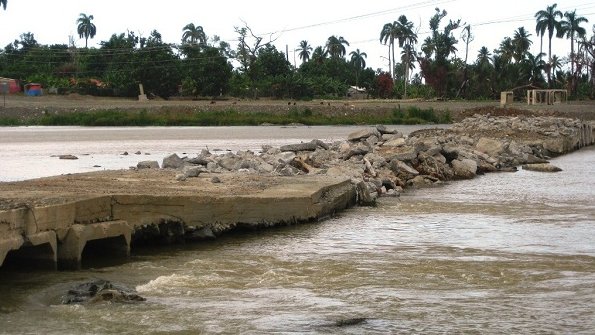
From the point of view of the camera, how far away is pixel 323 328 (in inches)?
309

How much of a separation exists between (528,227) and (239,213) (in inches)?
177

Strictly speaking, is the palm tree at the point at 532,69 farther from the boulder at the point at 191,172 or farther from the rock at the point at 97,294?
the rock at the point at 97,294

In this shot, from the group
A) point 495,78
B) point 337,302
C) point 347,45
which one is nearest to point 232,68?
point 495,78

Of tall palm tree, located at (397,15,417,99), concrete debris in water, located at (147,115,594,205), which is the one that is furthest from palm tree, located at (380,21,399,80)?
concrete debris in water, located at (147,115,594,205)

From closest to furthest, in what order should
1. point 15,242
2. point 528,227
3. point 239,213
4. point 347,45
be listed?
1. point 15,242
2. point 239,213
3. point 528,227
4. point 347,45

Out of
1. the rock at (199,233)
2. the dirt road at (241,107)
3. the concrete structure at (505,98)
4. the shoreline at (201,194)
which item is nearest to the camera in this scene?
the shoreline at (201,194)

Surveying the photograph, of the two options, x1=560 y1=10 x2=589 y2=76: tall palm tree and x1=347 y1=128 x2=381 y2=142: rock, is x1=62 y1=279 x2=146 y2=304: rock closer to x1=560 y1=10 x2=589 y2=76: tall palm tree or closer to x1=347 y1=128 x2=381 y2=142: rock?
x1=347 y1=128 x2=381 y2=142: rock

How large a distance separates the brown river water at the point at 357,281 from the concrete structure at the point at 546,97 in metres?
51.8

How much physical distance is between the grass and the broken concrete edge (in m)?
42.0

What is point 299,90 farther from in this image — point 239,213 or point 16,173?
point 239,213

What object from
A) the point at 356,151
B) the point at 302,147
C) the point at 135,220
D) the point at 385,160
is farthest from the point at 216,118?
the point at 135,220

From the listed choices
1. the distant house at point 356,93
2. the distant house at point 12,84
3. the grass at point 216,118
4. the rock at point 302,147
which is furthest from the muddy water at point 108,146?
the distant house at point 12,84

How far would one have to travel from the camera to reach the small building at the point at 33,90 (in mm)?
70569

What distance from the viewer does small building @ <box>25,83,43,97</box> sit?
70569mm
